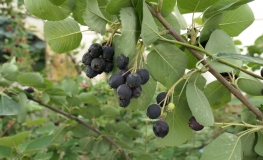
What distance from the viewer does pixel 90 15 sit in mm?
736

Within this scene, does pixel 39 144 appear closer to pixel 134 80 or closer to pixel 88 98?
pixel 88 98

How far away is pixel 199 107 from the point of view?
765 mm

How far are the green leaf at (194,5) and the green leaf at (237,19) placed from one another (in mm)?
129

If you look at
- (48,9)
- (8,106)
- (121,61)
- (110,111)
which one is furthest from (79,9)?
(110,111)

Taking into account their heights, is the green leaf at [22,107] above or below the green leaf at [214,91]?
below

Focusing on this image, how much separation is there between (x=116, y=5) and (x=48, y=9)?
216mm

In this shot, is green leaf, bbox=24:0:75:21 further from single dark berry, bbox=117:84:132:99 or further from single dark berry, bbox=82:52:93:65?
single dark berry, bbox=117:84:132:99

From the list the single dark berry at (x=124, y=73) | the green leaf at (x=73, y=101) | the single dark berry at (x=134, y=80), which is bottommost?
the green leaf at (x=73, y=101)

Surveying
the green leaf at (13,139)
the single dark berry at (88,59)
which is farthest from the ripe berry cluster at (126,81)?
the green leaf at (13,139)

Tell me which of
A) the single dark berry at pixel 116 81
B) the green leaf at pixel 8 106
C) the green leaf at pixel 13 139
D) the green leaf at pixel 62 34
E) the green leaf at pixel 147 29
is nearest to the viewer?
the green leaf at pixel 147 29

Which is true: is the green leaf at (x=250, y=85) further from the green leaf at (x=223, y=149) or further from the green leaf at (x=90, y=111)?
the green leaf at (x=90, y=111)

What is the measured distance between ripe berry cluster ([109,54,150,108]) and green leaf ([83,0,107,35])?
91 mm

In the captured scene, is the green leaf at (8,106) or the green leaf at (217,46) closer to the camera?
the green leaf at (217,46)

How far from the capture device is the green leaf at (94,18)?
0.73 meters
